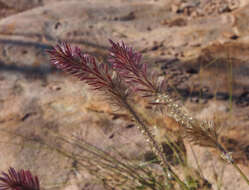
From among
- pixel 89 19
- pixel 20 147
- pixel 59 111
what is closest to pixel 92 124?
pixel 59 111

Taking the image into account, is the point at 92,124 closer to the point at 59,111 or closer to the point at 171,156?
the point at 59,111

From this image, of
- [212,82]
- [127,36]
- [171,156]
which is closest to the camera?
[171,156]

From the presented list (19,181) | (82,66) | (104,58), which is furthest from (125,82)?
(104,58)

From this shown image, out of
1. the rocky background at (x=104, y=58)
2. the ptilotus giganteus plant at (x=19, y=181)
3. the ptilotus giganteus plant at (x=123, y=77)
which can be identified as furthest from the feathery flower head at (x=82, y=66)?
the rocky background at (x=104, y=58)

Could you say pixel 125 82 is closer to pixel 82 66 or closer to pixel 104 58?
pixel 82 66

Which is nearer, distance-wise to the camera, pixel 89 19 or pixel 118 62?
pixel 118 62

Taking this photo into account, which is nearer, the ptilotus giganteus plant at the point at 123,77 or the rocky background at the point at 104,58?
the ptilotus giganteus plant at the point at 123,77

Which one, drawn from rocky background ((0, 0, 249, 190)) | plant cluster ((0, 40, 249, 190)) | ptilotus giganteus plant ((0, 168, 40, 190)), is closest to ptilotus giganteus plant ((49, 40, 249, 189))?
plant cluster ((0, 40, 249, 190))

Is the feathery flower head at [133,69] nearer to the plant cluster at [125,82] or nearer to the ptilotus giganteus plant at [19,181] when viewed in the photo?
the plant cluster at [125,82]
